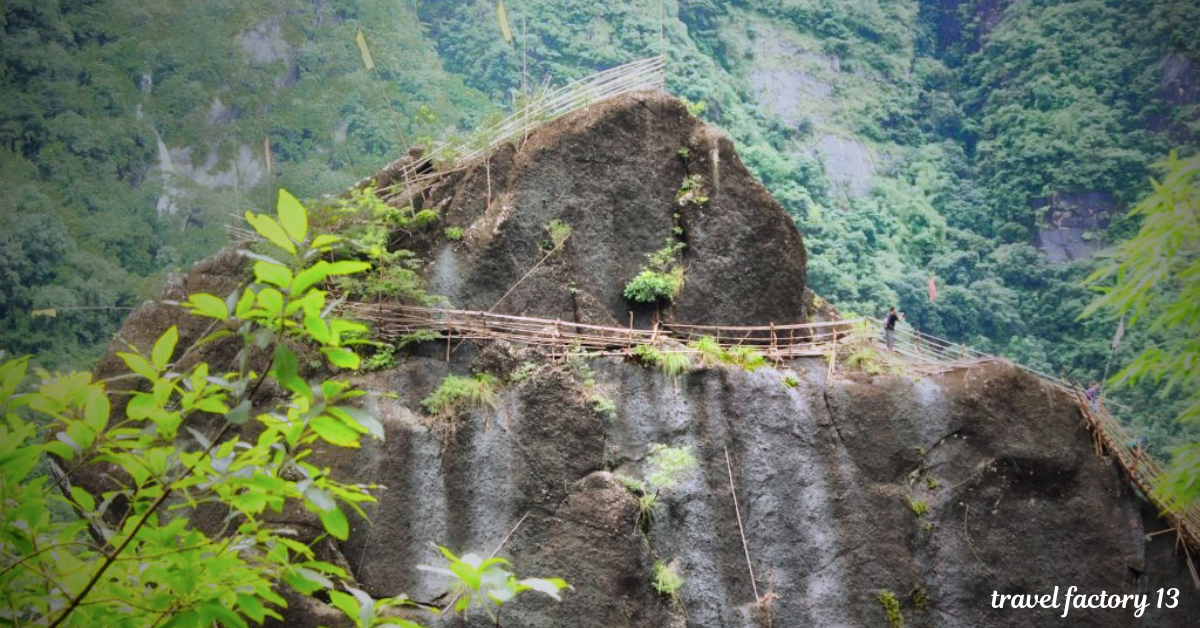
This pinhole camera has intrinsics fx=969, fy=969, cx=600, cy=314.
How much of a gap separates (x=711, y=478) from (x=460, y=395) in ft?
10.5

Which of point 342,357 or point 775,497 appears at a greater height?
point 342,357

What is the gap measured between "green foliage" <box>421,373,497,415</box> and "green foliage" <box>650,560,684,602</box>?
273cm

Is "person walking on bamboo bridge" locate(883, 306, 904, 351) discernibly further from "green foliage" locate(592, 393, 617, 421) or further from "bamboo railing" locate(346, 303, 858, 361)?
"green foliage" locate(592, 393, 617, 421)

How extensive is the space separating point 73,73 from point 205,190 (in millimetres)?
4195

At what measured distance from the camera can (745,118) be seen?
30328 millimetres

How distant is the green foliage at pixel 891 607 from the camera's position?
1148 cm

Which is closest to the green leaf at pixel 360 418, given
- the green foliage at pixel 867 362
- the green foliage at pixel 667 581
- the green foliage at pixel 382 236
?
the green foliage at pixel 667 581

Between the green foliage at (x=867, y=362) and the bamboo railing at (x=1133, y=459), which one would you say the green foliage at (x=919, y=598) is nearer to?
the green foliage at (x=867, y=362)

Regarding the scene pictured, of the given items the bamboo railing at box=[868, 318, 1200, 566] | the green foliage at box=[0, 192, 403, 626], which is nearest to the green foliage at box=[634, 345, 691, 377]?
the bamboo railing at box=[868, 318, 1200, 566]

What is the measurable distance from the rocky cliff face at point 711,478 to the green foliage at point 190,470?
8188 millimetres

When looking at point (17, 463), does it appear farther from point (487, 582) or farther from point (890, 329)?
point (890, 329)

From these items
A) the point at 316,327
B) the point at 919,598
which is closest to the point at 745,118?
the point at 919,598

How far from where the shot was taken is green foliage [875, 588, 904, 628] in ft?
37.7

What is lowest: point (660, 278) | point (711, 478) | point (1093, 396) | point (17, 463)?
point (711, 478)
